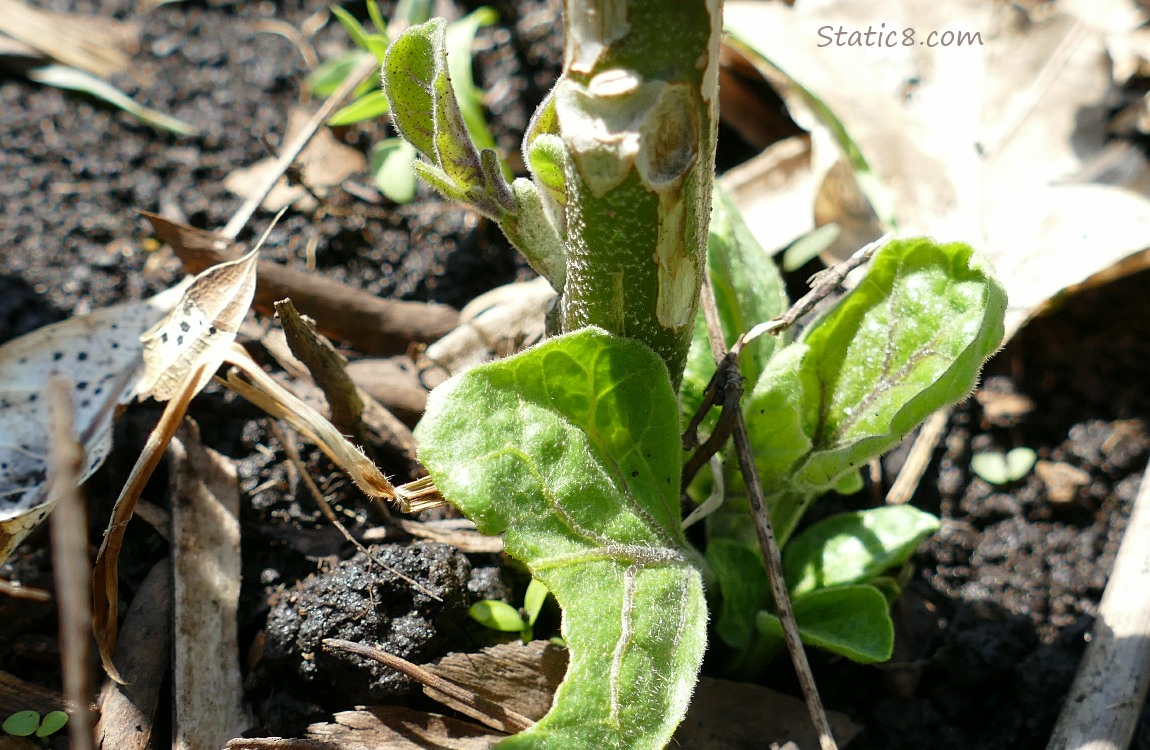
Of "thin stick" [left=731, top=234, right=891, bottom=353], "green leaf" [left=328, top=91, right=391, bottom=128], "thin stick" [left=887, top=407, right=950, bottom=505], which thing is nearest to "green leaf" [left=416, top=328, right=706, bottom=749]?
"thin stick" [left=731, top=234, right=891, bottom=353]

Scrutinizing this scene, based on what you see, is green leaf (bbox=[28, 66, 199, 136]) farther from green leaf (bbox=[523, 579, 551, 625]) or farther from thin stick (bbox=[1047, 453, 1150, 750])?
thin stick (bbox=[1047, 453, 1150, 750])

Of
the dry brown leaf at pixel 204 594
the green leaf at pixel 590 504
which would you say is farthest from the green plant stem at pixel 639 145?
→ the dry brown leaf at pixel 204 594

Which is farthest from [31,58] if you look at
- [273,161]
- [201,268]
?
[201,268]

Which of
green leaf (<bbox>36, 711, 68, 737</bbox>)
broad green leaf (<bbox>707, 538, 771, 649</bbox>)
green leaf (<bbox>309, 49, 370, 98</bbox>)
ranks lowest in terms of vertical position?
broad green leaf (<bbox>707, 538, 771, 649</bbox>)

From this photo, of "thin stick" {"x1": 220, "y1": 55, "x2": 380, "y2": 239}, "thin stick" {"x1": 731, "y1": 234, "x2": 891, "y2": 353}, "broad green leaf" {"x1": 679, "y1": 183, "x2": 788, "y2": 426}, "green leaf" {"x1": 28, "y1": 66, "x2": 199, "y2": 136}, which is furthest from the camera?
"green leaf" {"x1": 28, "y1": 66, "x2": 199, "y2": 136}

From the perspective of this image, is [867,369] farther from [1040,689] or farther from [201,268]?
[201,268]

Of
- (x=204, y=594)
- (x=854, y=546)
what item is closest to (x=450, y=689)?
(x=204, y=594)

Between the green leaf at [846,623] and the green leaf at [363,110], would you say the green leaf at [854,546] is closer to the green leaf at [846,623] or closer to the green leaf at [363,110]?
the green leaf at [846,623]
